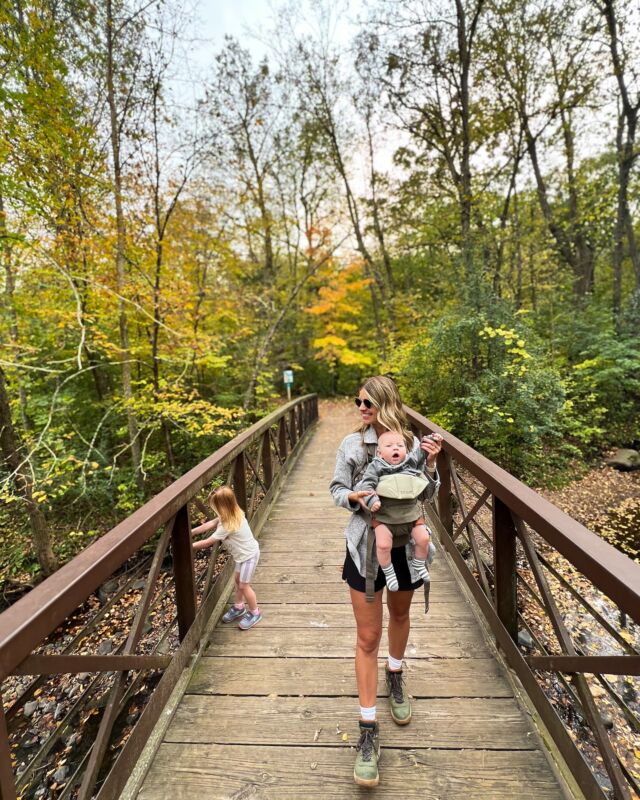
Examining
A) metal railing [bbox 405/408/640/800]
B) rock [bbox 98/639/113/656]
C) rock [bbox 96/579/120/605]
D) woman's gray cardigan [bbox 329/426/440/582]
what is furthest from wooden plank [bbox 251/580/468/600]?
rock [bbox 96/579/120/605]

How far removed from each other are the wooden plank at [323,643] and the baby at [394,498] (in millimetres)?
1063

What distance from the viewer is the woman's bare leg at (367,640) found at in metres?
1.68

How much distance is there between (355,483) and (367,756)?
3.83 ft

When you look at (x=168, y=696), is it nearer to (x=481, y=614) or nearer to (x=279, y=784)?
(x=279, y=784)

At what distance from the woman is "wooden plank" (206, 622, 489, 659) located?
0.69 m

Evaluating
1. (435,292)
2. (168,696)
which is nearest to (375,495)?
(168,696)

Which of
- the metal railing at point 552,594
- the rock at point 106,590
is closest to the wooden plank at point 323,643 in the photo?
the metal railing at point 552,594

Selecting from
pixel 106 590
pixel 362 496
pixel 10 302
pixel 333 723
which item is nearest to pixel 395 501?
pixel 362 496

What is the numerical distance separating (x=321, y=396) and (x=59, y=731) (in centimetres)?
1687

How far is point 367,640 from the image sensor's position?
1.71 metres

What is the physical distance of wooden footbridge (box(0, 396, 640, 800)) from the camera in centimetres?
137

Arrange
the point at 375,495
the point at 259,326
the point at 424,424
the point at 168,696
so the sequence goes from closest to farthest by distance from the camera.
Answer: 1. the point at 375,495
2. the point at 168,696
3. the point at 424,424
4. the point at 259,326

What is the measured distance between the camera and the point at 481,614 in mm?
2627

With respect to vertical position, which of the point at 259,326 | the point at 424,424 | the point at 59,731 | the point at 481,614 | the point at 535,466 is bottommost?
the point at 535,466
